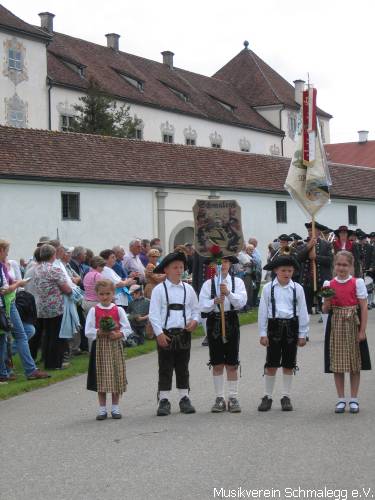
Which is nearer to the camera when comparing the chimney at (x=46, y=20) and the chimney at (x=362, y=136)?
the chimney at (x=46, y=20)

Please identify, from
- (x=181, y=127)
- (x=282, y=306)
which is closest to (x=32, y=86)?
(x=181, y=127)

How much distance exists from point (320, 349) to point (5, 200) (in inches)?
661

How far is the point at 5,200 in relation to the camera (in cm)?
2809

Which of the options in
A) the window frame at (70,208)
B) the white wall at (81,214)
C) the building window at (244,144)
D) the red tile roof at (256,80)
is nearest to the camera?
the white wall at (81,214)

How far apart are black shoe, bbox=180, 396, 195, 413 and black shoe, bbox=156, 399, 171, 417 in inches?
5.4

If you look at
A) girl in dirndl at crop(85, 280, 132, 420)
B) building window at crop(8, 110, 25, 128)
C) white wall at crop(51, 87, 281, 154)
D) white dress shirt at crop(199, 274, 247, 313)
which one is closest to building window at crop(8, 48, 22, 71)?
building window at crop(8, 110, 25, 128)

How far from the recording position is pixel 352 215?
4256 cm

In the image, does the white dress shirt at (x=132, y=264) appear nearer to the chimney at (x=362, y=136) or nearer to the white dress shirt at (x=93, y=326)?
the white dress shirt at (x=93, y=326)

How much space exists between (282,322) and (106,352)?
189cm

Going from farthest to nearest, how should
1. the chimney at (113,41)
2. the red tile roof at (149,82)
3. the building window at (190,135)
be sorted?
1. the chimney at (113,41)
2. the building window at (190,135)
3. the red tile roof at (149,82)

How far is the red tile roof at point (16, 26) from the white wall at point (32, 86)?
0.35 metres

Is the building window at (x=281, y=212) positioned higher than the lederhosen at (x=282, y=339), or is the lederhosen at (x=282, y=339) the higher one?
the building window at (x=281, y=212)

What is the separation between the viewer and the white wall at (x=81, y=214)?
2853 cm

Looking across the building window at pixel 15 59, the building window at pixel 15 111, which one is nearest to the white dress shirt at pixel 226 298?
the building window at pixel 15 111
